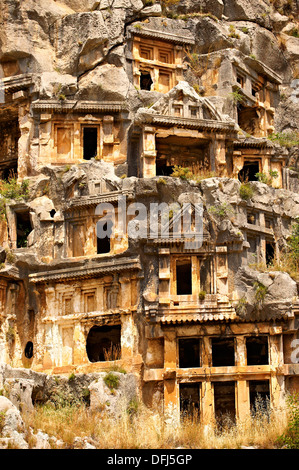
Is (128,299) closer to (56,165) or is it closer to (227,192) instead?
(227,192)

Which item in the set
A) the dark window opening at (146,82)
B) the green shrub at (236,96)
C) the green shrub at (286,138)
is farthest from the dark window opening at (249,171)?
the dark window opening at (146,82)

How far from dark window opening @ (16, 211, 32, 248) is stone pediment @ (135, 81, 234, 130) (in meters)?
5.90

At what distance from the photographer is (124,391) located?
24531 mm

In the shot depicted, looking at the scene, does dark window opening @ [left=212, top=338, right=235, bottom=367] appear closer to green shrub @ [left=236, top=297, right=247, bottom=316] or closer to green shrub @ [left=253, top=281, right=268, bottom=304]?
green shrub @ [left=236, top=297, right=247, bottom=316]

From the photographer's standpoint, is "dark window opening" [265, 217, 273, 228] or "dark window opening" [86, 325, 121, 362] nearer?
"dark window opening" [86, 325, 121, 362]

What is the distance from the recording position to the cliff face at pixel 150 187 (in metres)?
26.1

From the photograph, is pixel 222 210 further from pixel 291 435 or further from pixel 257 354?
pixel 291 435

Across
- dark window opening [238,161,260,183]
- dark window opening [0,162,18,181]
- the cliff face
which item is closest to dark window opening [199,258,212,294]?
the cliff face

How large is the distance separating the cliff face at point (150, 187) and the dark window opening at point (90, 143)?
98 millimetres

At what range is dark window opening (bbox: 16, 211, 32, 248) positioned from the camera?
3008 cm

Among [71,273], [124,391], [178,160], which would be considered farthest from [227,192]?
[124,391]

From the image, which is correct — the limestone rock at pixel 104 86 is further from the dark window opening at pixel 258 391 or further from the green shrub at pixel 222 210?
the dark window opening at pixel 258 391

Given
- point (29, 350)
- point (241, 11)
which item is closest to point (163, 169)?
point (29, 350)

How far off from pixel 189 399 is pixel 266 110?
15036mm
